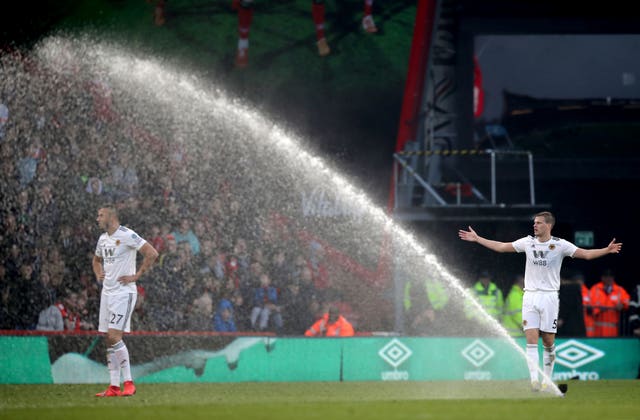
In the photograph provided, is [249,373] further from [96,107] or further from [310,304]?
[96,107]

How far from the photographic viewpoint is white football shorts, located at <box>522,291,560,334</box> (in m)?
14.3

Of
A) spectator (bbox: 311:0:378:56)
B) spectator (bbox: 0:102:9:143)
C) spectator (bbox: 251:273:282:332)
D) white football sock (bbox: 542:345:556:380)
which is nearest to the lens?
white football sock (bbox: 542:345:556:380)

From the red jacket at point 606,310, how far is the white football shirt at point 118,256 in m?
12.8

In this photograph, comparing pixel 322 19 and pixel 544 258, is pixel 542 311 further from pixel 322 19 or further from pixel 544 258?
pixel 322 19

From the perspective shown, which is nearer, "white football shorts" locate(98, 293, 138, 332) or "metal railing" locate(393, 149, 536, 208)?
"white football shorts" locate(98, 293, 138, 332)

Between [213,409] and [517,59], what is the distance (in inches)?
838

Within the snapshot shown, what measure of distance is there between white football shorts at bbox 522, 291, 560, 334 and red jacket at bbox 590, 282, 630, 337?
9.72m

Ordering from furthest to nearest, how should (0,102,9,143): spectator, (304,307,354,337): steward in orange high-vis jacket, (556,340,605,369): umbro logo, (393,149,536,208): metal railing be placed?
(393,149,536,208): metal railing, (0,102,9,143): spectator, (304,307,354,337): steward in orange high-vis jacket, (556,340,605,369): umbro logo

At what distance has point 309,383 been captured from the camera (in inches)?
719

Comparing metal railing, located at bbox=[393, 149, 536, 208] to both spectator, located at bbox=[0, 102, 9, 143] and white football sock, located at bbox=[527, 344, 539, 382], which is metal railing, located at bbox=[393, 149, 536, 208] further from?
white football sock, located at bbox=[527, 344, 539, 382]

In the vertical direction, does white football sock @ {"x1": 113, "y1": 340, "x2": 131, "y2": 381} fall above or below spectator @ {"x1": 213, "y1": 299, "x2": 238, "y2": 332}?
below

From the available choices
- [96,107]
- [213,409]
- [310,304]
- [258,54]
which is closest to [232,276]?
[310,304]

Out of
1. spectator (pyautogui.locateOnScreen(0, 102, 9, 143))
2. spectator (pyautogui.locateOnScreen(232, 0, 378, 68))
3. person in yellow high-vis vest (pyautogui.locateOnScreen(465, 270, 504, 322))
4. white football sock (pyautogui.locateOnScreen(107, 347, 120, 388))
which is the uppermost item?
spectator (pyautogui.locateOnScreen(232, 0, 378, 68))

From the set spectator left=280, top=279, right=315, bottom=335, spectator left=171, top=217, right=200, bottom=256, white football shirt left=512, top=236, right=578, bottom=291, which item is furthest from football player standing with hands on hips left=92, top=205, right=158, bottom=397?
spectator left=280, top=279, right=315, bottom=335
